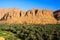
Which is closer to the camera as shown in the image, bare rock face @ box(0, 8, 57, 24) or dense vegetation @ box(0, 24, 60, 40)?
dense vegetation @ box(0, 24, 60, 40)

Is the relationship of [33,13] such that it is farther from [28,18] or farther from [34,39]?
[34,39]

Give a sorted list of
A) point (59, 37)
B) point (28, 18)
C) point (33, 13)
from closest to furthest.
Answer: point (59, 37) → point (28, 18) → point (33, 13)

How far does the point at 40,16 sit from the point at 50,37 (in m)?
71.5

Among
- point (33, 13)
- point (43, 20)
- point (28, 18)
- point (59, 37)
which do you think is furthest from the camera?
point (33, 13)

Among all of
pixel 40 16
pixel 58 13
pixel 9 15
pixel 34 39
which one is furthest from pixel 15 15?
pixel 34 39

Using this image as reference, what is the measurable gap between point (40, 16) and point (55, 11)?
13.9 metres

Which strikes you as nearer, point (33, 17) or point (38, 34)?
point (38, 34)

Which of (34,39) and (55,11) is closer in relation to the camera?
(34,39)

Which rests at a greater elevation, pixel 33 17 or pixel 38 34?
pixel 33 17

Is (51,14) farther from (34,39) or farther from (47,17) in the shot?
(34,39)

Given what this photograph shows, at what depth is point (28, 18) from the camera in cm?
10194

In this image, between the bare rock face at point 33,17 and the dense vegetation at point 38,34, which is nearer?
the dense vegetation at point 38,34

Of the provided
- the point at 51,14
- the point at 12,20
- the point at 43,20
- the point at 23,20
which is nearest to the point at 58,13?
the point at 51,14

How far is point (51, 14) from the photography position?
351ft
